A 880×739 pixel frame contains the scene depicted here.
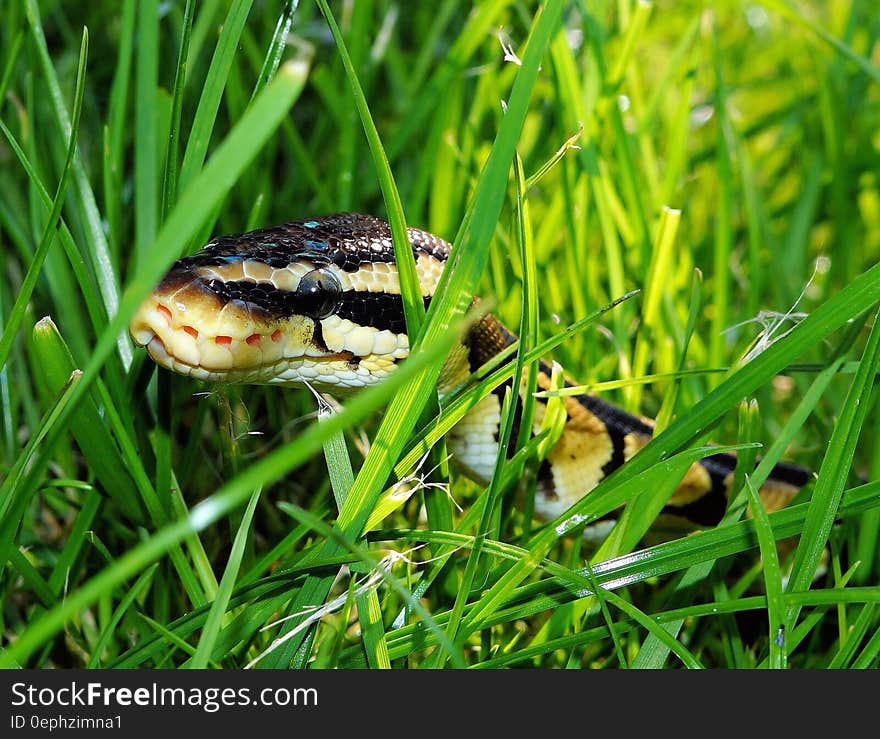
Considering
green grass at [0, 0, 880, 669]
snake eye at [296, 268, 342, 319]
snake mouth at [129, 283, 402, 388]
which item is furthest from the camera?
snake eye at [296, 268, 342, 319]

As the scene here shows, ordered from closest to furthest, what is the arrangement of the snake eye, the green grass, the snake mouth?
the green grass < the snake mouth < the snake eye

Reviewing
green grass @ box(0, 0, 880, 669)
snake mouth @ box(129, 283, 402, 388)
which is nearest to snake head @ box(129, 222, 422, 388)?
snake mouth @ box(129, 283, 402, 388)

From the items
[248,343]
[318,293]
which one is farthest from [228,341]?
[318,293]

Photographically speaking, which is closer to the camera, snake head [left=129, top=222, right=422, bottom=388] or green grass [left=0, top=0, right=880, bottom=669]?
green grass [left=0, top=0, right=880, bottom=669]

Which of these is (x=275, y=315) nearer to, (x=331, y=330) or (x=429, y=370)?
(x=331, y=330)

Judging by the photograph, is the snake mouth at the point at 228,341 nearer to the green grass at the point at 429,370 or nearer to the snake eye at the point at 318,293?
the snake eye at the point at 318,293

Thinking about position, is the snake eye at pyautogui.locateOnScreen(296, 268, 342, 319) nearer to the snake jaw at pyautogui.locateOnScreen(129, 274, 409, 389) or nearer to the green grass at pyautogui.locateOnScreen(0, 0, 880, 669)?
the snake jaw at pyautogui.locateOnScreen(129, 274, 409, 389)

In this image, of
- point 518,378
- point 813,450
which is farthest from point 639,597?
point 518,378
